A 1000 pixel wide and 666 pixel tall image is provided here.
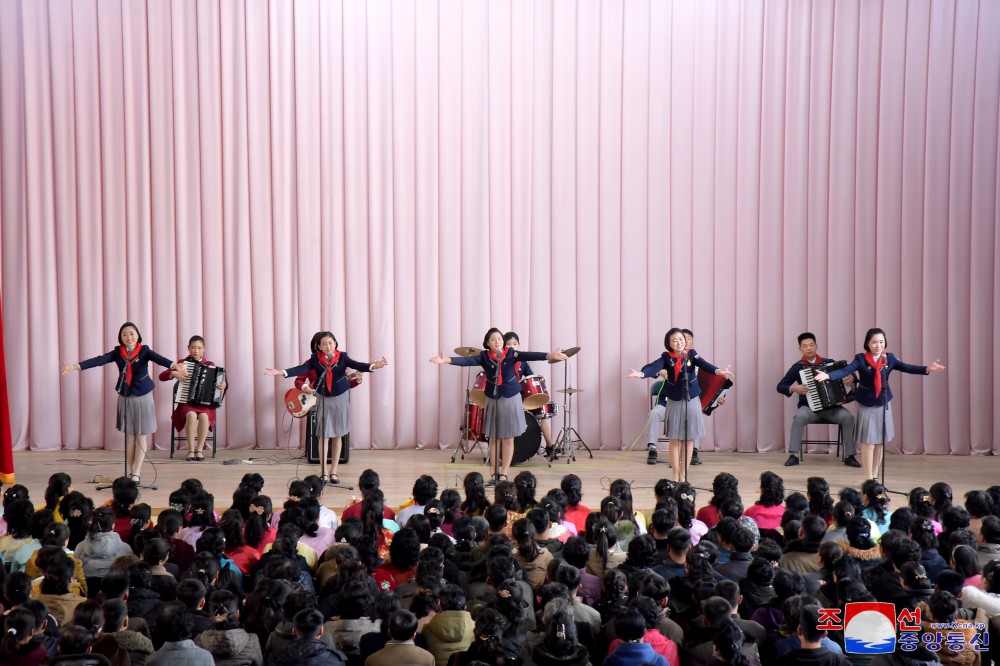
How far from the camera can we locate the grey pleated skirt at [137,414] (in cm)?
860

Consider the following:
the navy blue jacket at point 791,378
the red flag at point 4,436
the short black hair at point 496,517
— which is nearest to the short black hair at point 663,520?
the short black hair at point 496,517

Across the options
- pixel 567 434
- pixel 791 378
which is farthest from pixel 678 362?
pixel 567 434

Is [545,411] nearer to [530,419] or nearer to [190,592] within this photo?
[530,419]

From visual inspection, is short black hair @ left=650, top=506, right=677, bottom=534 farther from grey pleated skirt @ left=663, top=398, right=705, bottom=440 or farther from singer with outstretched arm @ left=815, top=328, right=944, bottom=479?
singer with outstretched arm @ left=815, top=328, right=944, bottom=479

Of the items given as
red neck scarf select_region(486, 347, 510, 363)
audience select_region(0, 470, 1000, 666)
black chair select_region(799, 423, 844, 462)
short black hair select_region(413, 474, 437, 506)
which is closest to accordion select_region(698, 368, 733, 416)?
black chair select_region(799, 423, 844, 462)

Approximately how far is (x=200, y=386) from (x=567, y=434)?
3.52 meters

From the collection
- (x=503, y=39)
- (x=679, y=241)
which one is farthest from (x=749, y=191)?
(x=503, y=39)

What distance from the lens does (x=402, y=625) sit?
12.4ft

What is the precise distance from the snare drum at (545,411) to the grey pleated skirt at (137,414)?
3.33 meters

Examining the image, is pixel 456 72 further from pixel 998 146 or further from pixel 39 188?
pixel 998 146

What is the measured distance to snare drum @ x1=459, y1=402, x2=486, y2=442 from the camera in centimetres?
977

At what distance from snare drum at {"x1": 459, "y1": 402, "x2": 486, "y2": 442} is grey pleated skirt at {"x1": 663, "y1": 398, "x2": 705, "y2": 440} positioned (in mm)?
1853

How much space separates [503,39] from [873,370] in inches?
195

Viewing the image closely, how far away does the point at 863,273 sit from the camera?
10.7 metres
